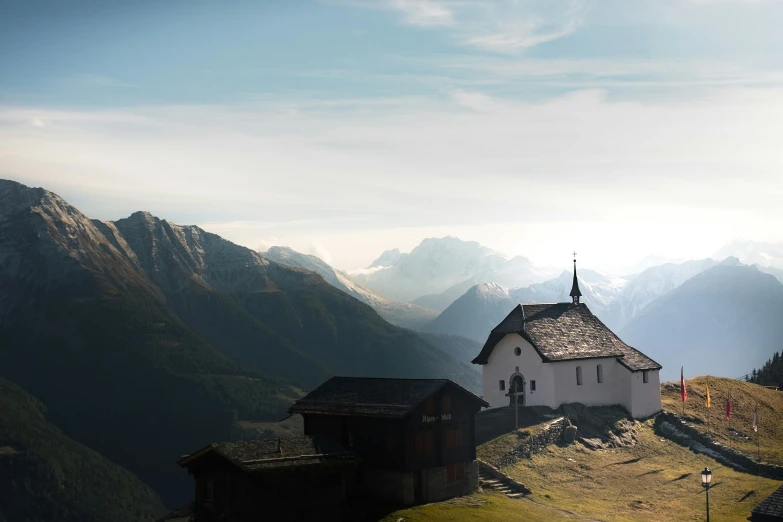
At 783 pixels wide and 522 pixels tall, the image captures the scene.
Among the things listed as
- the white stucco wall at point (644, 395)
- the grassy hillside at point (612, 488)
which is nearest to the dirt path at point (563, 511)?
the grassy hillside at point (612, 488)

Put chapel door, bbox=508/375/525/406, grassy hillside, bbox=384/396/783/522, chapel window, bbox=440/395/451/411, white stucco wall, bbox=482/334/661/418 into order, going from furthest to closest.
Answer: chapel door, bbox=508/375/525/406
white stucco wall, bbox=482/334/661/418
chapel window, bbox=440/395/451/411
grassy hillside, bbox=384/396/783/522

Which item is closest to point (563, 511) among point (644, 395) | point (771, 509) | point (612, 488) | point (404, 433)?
point (612, 488)

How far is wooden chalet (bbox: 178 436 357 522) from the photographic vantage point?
171 ft

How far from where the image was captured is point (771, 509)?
168 feet

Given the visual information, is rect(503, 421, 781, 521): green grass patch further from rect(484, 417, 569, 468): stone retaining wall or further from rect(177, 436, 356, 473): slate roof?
rect(177, 436, 356, 473): slate roof

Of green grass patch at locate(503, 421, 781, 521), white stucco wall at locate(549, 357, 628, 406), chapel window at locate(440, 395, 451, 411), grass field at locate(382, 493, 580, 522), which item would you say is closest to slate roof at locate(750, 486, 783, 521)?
green grass patch at locate(503, 421, 781, 521)

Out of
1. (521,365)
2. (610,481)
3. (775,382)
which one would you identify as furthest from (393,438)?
(775,382)

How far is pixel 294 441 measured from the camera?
56750 millimetres

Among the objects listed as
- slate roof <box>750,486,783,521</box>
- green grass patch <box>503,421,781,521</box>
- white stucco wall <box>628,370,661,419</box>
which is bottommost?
green grass patch <box>503,421,781,521</box>

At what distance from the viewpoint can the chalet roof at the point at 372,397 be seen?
193 feet

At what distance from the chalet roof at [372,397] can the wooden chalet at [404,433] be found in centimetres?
6

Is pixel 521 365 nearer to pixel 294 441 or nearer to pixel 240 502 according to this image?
pixel 294 441

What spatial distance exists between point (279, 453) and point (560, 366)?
3566 cm

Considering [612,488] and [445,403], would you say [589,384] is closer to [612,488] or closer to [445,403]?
[612,488]
